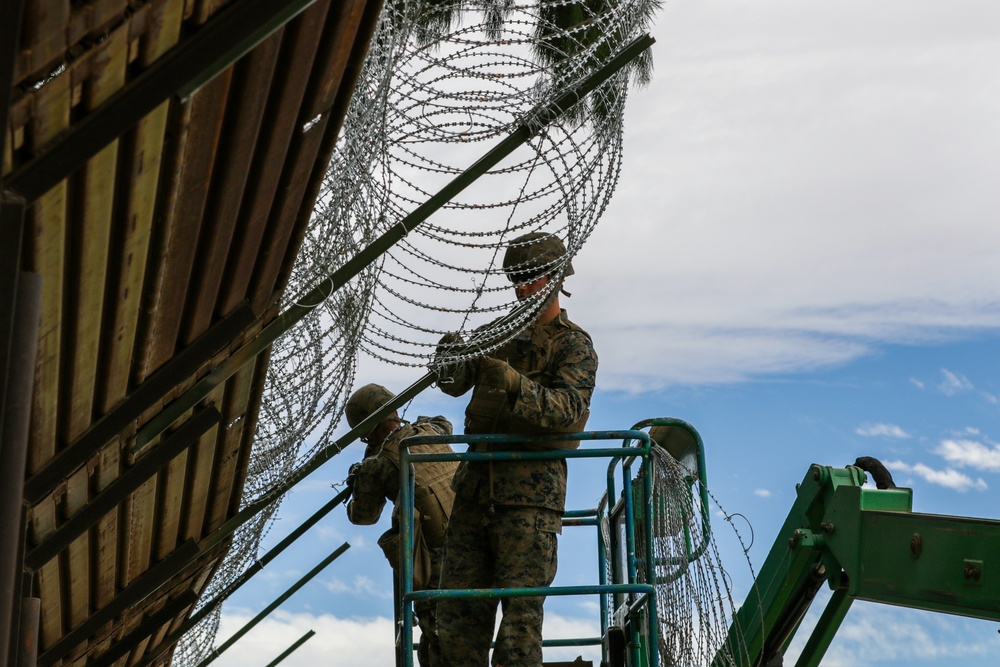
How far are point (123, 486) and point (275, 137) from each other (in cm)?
202

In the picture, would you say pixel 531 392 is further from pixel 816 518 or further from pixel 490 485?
pixel 816 518

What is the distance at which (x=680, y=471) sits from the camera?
546 cm

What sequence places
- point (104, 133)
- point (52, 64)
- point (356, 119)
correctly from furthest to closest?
point (356, 119)
point (104, 133)
point (52, 64)

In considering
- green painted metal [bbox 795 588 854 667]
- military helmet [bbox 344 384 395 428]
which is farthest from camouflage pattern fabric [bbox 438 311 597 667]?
military helmet [bbox 344 384 395 428]

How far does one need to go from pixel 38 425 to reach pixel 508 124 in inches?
78.2

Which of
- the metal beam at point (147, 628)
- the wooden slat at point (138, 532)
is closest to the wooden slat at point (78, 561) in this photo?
the wooden slat at point (138, 532)

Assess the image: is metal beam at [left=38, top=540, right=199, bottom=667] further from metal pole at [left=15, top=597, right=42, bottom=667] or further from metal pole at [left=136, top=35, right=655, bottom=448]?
metal pole at [left=136, top=35, right=655, bottom=448]

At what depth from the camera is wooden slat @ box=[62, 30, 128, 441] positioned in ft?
8.74

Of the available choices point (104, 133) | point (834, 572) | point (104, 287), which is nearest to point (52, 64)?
point (104, 133)

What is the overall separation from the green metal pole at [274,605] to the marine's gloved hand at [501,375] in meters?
4.40

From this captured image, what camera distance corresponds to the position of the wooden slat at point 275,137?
3.39m

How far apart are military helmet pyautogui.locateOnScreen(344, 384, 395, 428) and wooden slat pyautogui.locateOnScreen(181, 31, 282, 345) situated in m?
3.35

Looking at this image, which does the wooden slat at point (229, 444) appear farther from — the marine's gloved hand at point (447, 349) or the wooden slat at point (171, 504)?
the marine's gloved hand at point (447, 349)

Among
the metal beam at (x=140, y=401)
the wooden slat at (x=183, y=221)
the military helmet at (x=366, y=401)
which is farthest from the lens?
the military helmet at (x=366, y=401)
